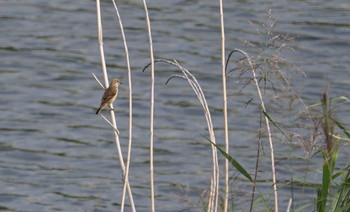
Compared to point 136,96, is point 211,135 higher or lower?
higher

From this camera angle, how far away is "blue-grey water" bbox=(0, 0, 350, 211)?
7551mm

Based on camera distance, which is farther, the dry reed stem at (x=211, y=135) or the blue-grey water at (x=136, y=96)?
the blue-grey water at (x=136, y=96)

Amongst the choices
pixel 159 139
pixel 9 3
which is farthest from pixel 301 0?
pixel 159 139

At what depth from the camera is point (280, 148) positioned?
784 centimetres

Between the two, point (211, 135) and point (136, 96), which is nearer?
point (211, 135)

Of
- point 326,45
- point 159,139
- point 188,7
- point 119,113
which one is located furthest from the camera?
point 188,7

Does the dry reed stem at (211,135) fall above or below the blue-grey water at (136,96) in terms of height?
above

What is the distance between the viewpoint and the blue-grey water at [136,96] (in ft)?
24.8

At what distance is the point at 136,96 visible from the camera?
9.40 m

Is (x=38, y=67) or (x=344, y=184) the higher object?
(x=344, y=184)

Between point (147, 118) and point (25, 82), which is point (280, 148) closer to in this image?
point (147, 118)

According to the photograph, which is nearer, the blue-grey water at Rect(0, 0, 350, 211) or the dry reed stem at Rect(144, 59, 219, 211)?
the dry reed stem at Rect(144, 59, 219, 211)

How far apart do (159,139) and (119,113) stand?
0.83 meters

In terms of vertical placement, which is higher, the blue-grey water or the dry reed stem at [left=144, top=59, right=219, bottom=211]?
the dry reed stem at [left=144, top=59, right=219, bottom=211]
